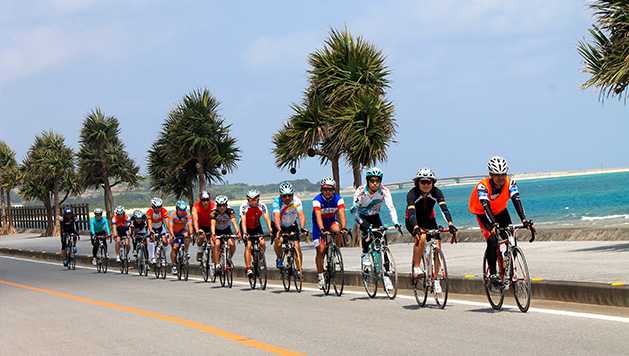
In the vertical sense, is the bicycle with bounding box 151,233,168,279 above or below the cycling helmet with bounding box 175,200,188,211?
below

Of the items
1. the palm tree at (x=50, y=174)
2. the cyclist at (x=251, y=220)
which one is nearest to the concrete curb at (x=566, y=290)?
the cyclist at (x=251, y=220)

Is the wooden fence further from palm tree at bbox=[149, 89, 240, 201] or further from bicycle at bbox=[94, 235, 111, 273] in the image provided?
bicycle at bbox=[94, 235, 111, 273]

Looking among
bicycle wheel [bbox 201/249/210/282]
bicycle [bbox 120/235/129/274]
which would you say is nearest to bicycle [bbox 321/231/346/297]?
bicycle wheel [bbox 201/249/210/282]

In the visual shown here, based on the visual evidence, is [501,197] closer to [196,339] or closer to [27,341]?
[196,339]

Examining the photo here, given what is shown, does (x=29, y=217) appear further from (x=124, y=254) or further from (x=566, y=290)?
(x=566, y=290)

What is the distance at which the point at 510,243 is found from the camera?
13.0 meters

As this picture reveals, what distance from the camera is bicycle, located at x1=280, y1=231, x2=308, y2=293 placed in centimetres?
1892

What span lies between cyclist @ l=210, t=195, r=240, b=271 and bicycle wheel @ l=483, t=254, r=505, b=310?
8876 mm

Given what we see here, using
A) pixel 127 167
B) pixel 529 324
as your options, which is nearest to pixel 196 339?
pixel 529 324

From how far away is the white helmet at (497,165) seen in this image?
12.9m

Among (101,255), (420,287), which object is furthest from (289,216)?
(101,255)

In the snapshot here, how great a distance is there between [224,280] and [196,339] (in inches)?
384

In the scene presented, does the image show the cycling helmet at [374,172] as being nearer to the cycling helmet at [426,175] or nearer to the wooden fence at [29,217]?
the cycling helmet at [426,175]

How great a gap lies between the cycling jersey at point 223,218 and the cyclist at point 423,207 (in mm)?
7902
